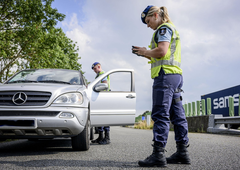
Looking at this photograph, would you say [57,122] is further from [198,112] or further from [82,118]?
[198,112]

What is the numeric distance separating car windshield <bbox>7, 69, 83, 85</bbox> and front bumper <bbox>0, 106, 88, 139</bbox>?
1.20m

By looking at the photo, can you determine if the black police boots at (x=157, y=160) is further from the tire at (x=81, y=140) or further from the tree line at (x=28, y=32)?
the tree line at (x=28, y=32)

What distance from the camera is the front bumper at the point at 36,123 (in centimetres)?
387

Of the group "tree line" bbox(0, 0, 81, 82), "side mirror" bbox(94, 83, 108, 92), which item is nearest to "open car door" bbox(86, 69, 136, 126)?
"side mirror" bbox(94, 83, 108, 92)

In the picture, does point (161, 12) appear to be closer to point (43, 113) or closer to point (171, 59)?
point (171, 59)

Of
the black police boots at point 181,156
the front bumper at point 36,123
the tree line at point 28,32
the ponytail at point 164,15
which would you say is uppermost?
the tree line at point 28,32

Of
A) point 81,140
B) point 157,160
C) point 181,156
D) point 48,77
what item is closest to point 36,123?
point 81,140

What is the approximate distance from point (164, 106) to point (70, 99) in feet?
5.51

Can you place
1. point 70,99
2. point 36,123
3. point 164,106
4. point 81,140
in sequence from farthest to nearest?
point 81,140 < point 70,99 < point 36,123 < point 164,106

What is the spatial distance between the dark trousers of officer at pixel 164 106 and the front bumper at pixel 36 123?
1442 millimetres

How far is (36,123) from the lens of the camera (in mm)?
3863

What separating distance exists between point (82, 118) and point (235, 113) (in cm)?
1067

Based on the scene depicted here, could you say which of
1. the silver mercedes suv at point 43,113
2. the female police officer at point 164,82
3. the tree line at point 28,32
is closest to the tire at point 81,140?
the silver mercedes suv at point 43,113

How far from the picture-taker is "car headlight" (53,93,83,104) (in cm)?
412
